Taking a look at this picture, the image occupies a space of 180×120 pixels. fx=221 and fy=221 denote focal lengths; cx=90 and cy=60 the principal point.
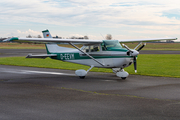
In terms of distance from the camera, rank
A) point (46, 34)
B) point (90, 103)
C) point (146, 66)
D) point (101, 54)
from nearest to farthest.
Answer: point (90, 103) < point (101, 54) < point (46, 34) < point (146, 66)

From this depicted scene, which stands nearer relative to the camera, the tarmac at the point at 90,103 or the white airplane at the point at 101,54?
the tarmac at the point at 90,103

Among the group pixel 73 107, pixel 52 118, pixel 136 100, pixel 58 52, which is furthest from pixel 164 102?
pixel 58 52

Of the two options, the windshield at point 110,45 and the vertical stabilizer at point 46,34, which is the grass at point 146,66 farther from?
the vertical stabilizer at point 46,34

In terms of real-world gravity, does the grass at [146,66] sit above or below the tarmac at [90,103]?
below

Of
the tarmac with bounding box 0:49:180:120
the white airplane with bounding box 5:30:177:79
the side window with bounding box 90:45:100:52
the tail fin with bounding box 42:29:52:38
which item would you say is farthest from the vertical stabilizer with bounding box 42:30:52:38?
the tarmac with bounding box 0:49:180:120

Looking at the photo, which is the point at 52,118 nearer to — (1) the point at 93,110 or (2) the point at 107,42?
(1) the point at 93,110

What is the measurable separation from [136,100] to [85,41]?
620 centimetres

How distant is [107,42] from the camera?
42.9 feet

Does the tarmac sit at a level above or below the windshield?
below

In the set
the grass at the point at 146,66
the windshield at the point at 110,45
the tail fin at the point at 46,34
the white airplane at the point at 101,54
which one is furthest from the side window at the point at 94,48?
the tail fin at the point at 46,34

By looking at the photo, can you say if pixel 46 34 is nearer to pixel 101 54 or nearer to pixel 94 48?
pixel 94 48

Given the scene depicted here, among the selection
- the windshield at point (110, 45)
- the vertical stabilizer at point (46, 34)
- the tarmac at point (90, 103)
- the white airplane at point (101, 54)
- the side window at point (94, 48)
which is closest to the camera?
the tarmac at point (90, 103)

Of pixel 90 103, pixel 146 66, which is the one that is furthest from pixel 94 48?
pixel 146 66

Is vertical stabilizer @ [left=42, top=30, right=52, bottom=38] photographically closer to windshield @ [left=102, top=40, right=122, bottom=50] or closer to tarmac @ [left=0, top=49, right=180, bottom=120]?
windshield @ [left=102, top=40, right=122, bottom=50]
